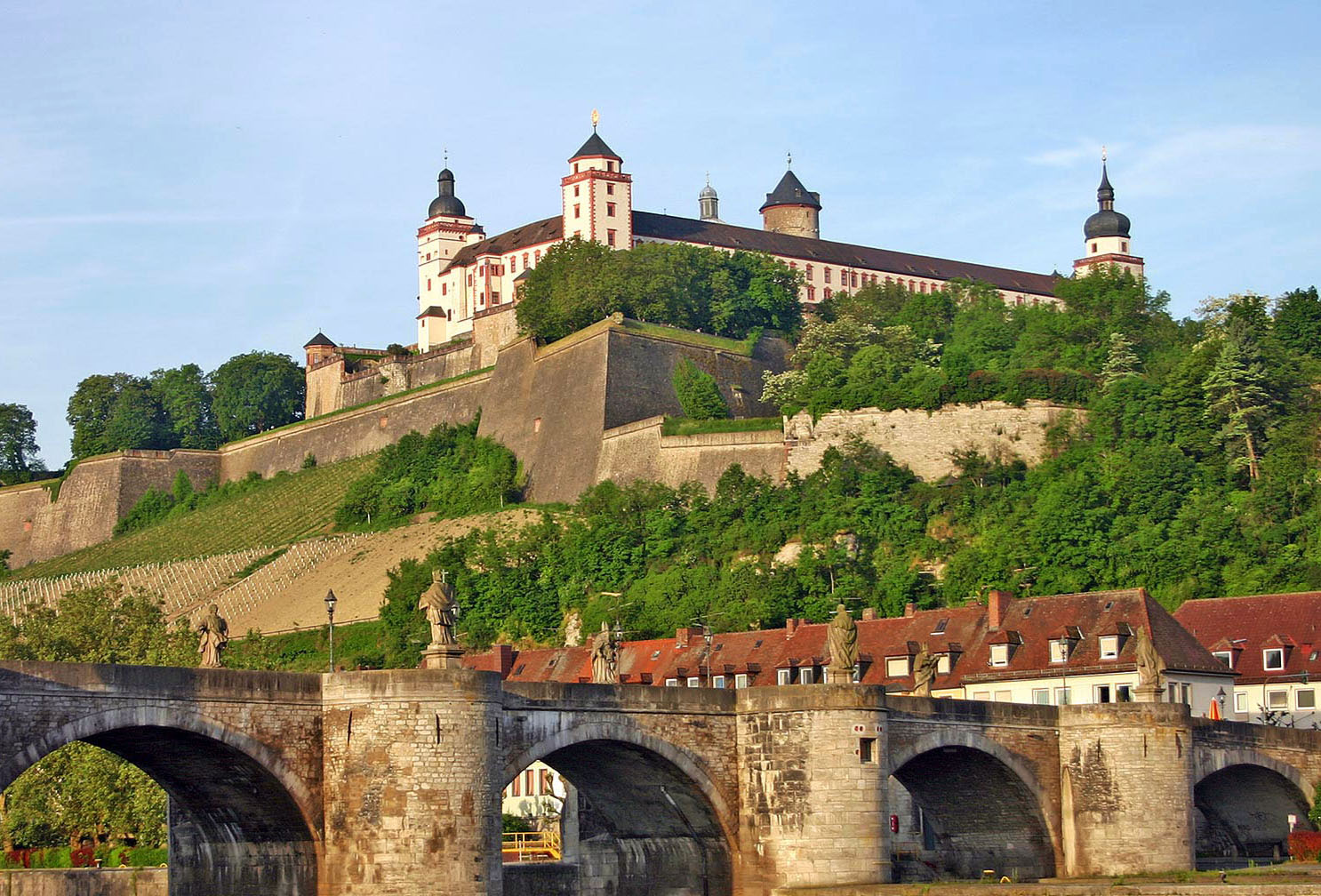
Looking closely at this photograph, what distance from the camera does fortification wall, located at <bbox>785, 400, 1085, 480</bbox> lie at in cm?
9112

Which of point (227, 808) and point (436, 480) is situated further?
point (436, 480)

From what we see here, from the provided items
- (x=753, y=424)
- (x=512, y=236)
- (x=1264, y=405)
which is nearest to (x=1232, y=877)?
(x=1264, y=405)

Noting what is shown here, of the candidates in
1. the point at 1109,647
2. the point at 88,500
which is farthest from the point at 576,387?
the point at 1109,647

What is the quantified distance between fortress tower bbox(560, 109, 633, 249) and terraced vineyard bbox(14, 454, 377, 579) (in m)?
17.2

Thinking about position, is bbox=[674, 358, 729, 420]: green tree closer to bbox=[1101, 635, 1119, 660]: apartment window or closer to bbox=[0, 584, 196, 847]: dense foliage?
bbox=[0, 584, 196, 847]: dense foliage

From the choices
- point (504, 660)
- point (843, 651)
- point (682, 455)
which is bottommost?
point (843, 651)

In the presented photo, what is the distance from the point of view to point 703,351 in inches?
4166

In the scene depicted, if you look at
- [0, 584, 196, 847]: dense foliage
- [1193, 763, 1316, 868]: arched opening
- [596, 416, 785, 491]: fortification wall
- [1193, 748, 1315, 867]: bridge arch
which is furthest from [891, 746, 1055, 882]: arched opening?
[596, 416, 785, 491]: fortification wall

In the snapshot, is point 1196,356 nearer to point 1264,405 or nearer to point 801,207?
point 1264,405

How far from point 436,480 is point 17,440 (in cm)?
4710

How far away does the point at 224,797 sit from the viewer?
38.2 m

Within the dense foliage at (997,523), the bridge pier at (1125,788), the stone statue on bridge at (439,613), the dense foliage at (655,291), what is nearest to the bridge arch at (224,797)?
the stone statue on bridge at (439,613)

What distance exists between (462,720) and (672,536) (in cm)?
5241

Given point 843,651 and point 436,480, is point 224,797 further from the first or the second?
point 436,480
